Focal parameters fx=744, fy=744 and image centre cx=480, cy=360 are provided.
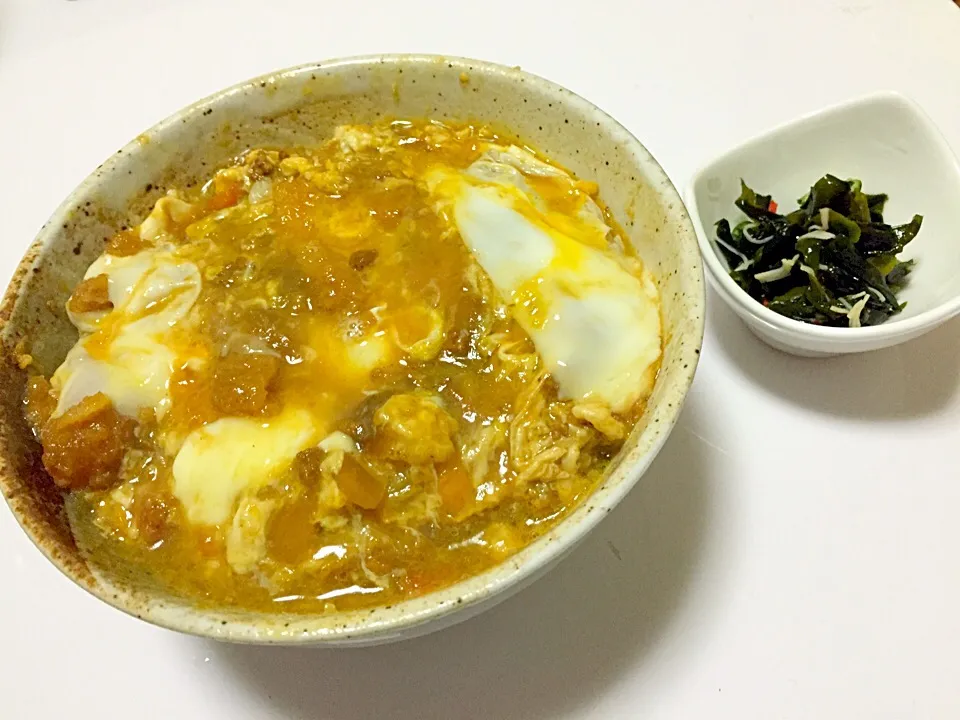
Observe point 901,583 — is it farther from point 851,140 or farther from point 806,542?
point 851,140

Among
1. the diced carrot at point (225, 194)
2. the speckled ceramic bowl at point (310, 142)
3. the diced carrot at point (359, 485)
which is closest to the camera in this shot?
the speckled ceramic bowl at point (310, 142)

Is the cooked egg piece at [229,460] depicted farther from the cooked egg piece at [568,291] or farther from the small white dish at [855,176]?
the small white dish at [855,176]

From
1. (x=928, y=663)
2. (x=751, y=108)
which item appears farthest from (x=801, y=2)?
(x=928, y=663)

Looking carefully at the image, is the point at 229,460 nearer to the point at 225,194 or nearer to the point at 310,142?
the point at 225,194

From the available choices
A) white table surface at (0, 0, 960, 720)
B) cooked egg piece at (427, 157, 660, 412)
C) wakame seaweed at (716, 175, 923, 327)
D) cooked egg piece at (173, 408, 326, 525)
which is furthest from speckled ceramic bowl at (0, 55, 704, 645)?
wakame seaweed at (716, 175, 923, 327)

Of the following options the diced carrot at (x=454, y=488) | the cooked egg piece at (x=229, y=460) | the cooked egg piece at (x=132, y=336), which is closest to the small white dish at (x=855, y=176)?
the diced carrot at (x=454, y=488)

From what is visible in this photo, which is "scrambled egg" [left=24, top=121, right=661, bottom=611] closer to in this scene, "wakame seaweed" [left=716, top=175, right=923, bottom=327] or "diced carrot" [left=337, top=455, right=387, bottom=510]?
"diced carrot" [left=337, top=455, right=387, bottom=510]
